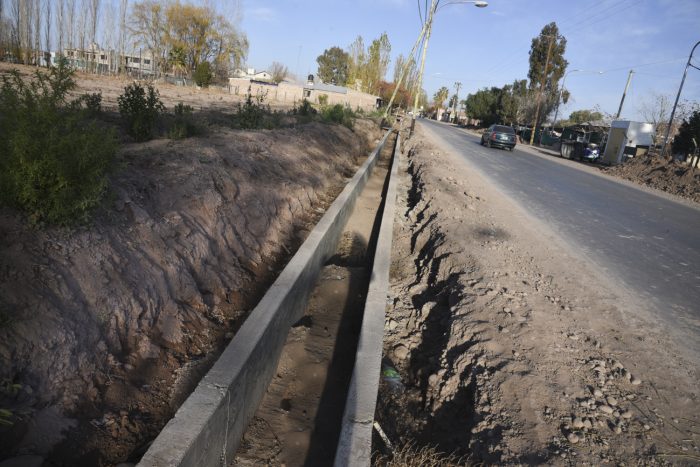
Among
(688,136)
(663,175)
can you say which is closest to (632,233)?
(663,175)

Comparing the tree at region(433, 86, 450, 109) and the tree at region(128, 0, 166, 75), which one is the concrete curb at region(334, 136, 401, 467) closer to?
the tree at region(128, 0, 166, 75)

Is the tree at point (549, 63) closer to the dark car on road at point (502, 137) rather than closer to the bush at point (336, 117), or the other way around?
the dark car on road at point (502, 137)

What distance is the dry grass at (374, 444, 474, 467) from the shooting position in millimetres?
2643

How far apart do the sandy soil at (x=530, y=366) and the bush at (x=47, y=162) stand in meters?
2.73

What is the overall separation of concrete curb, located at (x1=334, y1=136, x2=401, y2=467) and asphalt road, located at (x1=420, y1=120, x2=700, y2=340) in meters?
2.92

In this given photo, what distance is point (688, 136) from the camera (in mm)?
23375

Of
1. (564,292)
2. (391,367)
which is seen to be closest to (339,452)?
(391,367)

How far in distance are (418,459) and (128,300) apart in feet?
7.41

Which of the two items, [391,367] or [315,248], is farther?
[315,248]

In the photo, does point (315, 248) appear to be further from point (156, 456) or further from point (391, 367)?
point (156, 456)

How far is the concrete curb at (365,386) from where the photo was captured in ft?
8.31

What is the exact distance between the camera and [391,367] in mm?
3936

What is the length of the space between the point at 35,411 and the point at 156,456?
0.75 metres

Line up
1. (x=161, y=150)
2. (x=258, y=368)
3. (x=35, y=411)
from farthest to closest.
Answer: (x=161, y=150) → (x=258, y=368) → (x=35, y=411)
